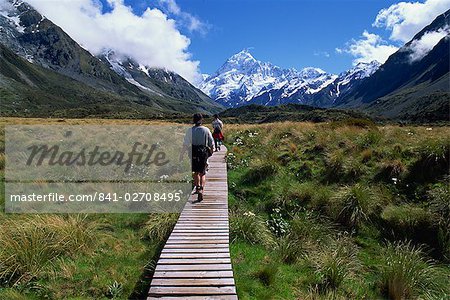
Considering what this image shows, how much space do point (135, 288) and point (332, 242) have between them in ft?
18.3

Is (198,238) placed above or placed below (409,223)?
above

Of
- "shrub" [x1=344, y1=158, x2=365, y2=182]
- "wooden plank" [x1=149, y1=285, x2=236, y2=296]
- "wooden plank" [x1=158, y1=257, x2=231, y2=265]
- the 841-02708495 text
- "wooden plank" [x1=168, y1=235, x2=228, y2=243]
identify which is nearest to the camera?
"wooden plank" [x1=149, y1=285, x2=236, y2=296]

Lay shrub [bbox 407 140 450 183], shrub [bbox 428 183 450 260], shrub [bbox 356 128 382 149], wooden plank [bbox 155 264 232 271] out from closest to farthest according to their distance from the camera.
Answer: wooden plank [bbox 155 264 232 271], shrub [bbox 428 183 450 260], shrub [bbox 407 140 450 183], shrub [bbox 356 128 382 149]

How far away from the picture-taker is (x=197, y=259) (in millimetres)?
7406

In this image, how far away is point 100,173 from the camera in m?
14.9

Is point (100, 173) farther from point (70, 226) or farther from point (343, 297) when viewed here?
point (343, 297)

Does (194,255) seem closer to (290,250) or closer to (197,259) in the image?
(197,259)

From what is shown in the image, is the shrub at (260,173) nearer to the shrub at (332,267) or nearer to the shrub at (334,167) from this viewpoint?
the shrub at (334,167)

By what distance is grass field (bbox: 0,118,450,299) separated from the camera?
761cm

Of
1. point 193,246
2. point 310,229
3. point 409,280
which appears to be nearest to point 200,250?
point 193,246

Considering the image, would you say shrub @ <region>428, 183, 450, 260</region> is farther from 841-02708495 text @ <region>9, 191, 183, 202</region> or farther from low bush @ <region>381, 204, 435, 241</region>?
841-02708495 text @ <region>9, 191, 183, 202</region>

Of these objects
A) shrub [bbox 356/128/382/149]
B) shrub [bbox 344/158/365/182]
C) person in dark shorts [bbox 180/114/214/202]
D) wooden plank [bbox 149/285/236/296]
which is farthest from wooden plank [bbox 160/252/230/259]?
shrub [bbox 356/128/382/149]

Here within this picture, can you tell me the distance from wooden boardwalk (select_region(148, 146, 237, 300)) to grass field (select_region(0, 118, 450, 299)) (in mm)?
700

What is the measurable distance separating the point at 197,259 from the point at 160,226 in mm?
3128
